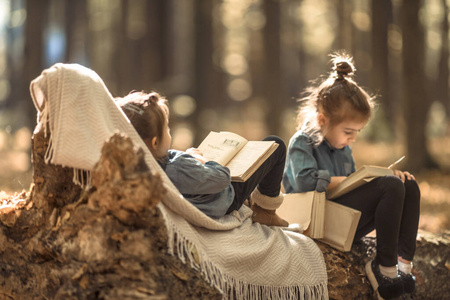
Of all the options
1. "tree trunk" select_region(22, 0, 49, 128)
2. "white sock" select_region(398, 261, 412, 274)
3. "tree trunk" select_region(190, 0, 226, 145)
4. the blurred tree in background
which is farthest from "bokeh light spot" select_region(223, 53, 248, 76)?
"white sock" select_region(398, 261, 412, 274)

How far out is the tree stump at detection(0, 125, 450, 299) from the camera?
244cm

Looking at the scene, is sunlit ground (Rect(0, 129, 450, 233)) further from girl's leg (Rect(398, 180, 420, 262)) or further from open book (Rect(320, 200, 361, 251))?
girl's leg (Rect(398, 180, 420, 262))

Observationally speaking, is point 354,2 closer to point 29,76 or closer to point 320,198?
point 29,76

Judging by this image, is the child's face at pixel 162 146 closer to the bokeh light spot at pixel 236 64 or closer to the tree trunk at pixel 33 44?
the tree trunk at pixel 33 44

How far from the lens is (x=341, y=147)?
4.19 metres

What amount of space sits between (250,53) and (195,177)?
20479 millimetres

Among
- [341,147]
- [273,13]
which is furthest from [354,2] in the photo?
[341,147]

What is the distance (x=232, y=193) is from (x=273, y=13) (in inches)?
329

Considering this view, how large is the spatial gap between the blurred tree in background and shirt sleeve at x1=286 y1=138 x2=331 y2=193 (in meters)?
2.88

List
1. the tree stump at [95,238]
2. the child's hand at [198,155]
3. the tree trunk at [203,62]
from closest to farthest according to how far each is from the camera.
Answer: the tree stump at [95,238], the child's hand at [198,155], the tree trunk at [203,62]

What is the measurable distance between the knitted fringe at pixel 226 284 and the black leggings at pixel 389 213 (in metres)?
0.51

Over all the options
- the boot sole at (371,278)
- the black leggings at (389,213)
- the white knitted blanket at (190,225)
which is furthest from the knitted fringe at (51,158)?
the boot sole at (371,278)

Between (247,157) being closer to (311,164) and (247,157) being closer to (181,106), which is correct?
(311,164)

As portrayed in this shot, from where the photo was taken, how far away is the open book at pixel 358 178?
370 centimetres
